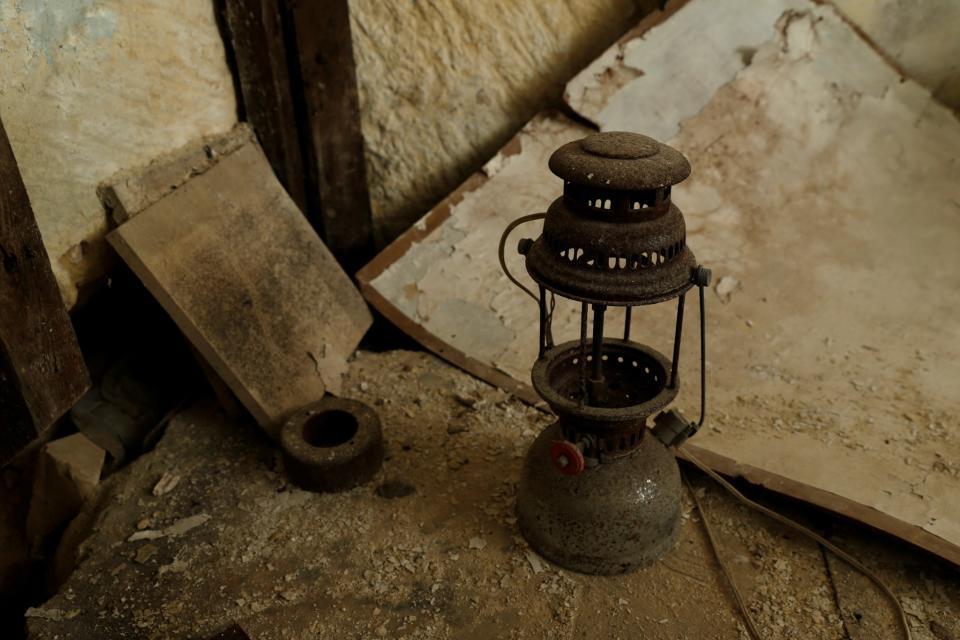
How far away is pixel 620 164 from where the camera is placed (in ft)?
5.71

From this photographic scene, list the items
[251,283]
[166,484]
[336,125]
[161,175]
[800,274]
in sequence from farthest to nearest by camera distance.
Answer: [800,274]
[336,125]
[251,283]
[161,175]
[166,484]

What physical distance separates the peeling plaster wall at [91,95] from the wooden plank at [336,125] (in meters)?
0.29

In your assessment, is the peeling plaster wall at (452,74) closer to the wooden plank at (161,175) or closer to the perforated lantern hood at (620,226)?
the wooden plank at (161,175)

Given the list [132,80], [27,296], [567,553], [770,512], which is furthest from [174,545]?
[770,512]

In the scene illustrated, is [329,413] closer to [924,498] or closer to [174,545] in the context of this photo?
[174,545]

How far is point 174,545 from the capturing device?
7.38 feet

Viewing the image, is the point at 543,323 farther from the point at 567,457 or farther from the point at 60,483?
the point at 60,483

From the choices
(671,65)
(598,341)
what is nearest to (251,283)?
(598,341)

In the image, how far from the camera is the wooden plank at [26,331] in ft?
6.20

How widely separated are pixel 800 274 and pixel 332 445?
1.80 metres

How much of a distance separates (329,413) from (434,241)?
32.3 inches

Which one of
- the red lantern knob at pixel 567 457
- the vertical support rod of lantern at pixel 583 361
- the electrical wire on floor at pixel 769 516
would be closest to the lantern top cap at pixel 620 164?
the vertical support rod of lantern at pixel 583 361

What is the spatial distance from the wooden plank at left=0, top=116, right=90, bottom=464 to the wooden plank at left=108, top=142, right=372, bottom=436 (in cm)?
43

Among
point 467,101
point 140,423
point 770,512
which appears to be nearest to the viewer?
point 770,512
